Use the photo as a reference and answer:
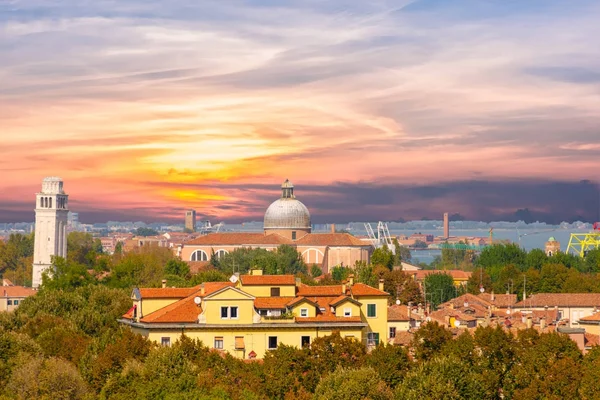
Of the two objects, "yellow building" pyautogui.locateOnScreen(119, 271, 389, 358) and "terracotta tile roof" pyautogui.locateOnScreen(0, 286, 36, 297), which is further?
"terracotta tile roof" pyautogui.locateOnScreen(0, 286, 36, 297)

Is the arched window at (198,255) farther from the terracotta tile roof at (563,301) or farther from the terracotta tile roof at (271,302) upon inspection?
the terracotta tile roof at (271,302)

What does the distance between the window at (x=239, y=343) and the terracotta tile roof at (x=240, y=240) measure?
117 meters

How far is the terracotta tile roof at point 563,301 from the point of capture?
96438 mm

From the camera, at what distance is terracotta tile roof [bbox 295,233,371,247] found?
17538cm

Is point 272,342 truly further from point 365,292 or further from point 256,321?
point 365,292

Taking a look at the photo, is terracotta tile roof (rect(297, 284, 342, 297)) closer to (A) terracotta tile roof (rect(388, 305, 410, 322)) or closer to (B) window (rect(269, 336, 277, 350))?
(B) window (rect(269, 336, 277, 350))

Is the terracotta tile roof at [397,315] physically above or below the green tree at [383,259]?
below

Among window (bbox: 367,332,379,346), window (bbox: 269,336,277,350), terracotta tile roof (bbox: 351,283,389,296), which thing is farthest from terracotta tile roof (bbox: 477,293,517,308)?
window (bbox: 269,336,277,350)

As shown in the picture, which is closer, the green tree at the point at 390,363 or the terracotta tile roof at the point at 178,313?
the green tree at the point at 390,363

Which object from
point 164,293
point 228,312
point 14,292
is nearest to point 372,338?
point 228,312

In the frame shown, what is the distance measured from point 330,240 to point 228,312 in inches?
4508

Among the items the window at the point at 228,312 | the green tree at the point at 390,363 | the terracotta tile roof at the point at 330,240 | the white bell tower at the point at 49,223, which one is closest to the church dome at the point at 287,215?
the terracotta tile roof at the point at 330,240

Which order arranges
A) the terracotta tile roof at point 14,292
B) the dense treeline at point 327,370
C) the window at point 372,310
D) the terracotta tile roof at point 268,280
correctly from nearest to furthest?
the dense treeline at point 327,370, the window at point 372,310, the terracotta tile roof at point 268,280, the terracotta tile roof at point 14,292

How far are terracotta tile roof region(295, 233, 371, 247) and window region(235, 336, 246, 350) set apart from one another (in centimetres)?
11360
